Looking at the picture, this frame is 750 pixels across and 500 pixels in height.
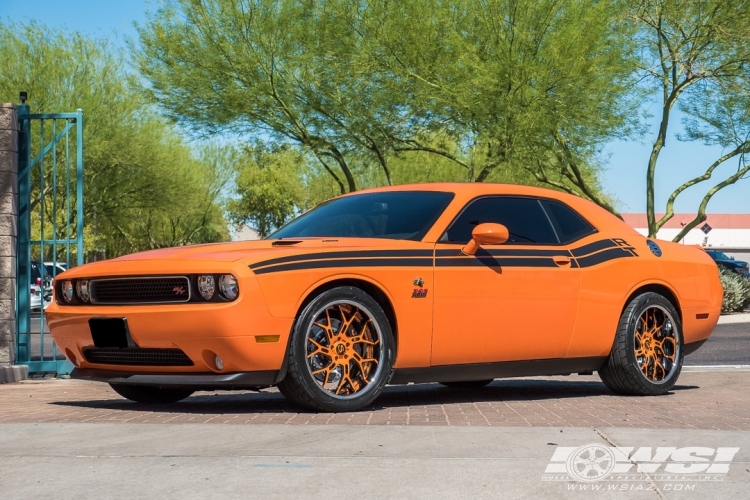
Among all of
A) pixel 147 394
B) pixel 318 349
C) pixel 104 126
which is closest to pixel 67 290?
pixel 147 394

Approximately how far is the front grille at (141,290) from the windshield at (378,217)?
1313mm

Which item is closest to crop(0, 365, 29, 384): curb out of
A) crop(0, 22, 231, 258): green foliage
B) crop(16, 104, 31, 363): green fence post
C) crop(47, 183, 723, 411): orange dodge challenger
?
crop(16, 104, 31, 363): green fence post

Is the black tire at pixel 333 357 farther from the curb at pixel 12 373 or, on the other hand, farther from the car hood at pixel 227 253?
the curb at pixel 12 373

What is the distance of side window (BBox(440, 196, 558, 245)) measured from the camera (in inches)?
324

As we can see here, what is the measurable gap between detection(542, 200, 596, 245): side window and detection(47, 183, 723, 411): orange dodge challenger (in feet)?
0.04

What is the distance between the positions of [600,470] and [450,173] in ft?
130

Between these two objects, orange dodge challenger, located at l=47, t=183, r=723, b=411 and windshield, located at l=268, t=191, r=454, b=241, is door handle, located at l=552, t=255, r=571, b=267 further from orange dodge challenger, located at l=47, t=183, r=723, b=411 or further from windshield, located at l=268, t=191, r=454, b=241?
windshield, located at l=268, t=191, r=454, b=241

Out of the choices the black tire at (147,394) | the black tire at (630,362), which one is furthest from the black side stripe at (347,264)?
the black tire at (630,362)

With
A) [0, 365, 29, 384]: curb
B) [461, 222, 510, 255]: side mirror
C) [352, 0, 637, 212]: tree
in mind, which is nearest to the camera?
[461, 222, 510, 255]: side mirror

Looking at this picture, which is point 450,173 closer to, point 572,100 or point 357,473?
point 572,100

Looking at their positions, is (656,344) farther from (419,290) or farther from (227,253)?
(227,253)

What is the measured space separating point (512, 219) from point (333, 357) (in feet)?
6.31

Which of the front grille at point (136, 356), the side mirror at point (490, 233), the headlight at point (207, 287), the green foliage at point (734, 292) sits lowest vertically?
the green foliage at point (734, 292)

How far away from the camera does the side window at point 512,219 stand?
8242 millimetres
